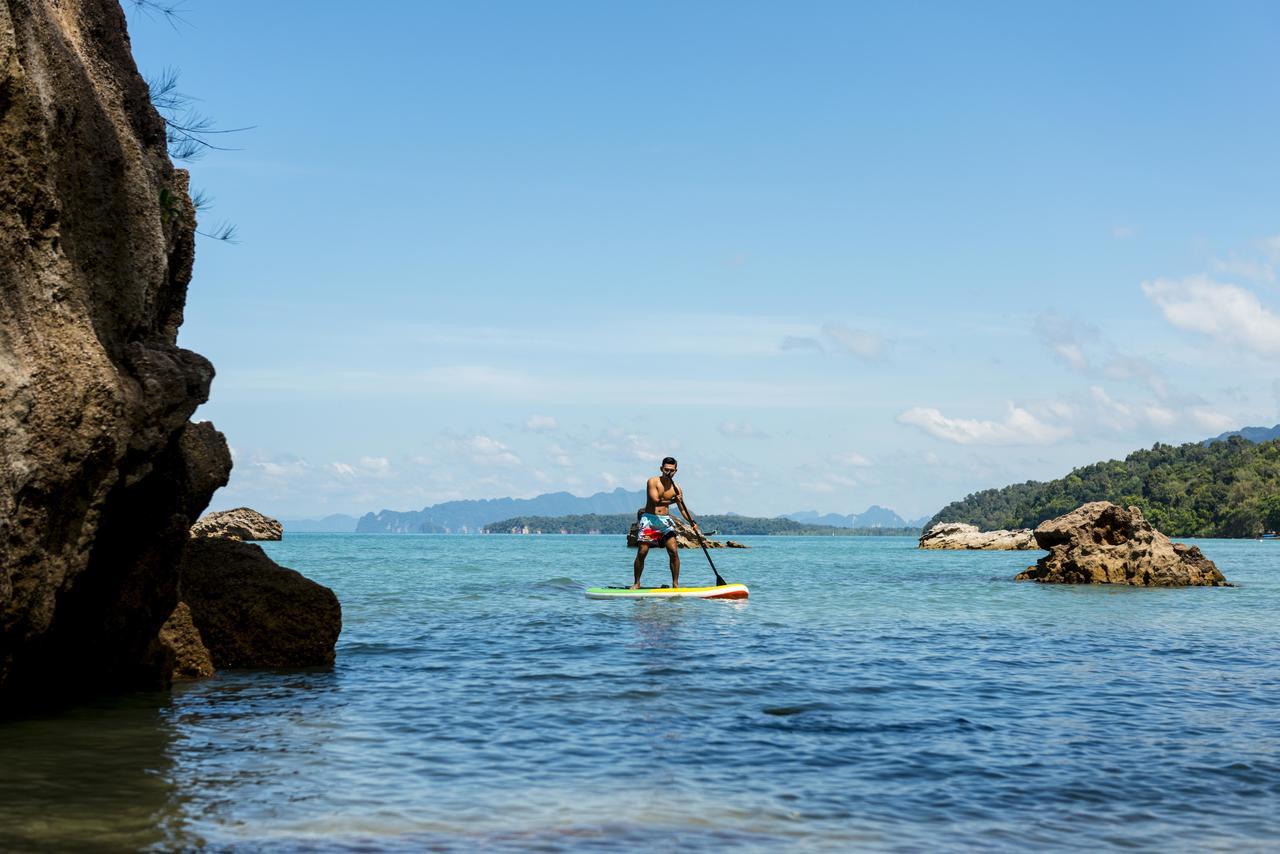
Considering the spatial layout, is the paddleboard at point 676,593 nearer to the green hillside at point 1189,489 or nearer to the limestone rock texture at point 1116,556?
the limestone rock texture at point 1116,556

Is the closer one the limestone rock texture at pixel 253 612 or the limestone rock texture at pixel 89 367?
the limestone rock texture at pixel 89 367

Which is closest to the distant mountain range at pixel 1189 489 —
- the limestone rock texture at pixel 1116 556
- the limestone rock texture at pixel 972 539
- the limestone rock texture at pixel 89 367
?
the limestone rock texture at pixel 972 539

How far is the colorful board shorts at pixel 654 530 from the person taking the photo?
25172mm

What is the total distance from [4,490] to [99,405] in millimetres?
998

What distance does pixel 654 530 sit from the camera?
82.7ft

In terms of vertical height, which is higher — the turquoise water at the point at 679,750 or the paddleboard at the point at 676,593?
the paddleboard at the point at 676,593

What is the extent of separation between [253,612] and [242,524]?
100233 millimetres

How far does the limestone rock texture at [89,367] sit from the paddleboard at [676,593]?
14.7m

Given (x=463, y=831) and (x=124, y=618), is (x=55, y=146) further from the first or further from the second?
(x=463, y=831)

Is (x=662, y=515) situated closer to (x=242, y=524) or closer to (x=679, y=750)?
(x=679, y=750)

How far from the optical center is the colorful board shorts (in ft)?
82.6

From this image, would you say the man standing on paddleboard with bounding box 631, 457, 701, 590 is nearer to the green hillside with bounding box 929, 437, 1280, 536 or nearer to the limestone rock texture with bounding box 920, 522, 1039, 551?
the limestone rock texture with bounding box 920, 522, 1039, 551

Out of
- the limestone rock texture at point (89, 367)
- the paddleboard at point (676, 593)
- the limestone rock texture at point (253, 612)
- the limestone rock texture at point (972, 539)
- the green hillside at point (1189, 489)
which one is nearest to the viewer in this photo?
the limestone rock texture at point (89, 367)

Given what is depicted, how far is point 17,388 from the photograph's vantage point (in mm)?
A: 7848
